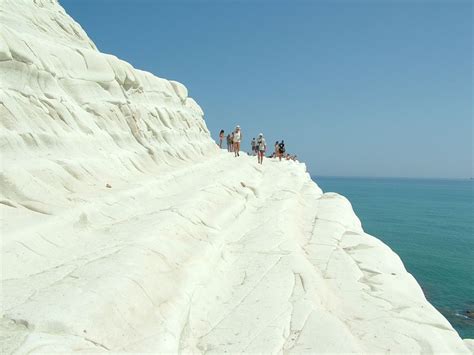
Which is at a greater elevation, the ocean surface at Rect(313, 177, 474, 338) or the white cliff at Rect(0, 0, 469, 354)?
the white cliff at Rect(0, 0, 469, 354)

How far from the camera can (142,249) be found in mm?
6203

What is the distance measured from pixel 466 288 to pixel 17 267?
2079 centimetres

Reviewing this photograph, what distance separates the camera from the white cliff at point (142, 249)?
478 cm

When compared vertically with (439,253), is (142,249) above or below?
above

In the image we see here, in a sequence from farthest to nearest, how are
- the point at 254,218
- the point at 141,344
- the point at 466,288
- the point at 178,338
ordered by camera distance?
the point at 466,288
the point at 254,218
the point at 178,338
the point at 141,344

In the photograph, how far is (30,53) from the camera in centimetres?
1018

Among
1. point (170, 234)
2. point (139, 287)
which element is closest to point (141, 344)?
point (139, 287)

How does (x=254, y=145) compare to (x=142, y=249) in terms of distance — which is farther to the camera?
(x=254, y=145)

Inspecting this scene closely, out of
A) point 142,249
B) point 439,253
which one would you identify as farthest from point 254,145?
point 142,249

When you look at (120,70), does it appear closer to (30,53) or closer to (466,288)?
(30,53)

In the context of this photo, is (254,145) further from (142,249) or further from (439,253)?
(142,249)

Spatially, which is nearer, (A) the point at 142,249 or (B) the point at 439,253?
(A) the point at 142,249

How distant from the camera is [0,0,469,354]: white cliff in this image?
15.7 ft

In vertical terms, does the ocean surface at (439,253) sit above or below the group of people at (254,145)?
below
